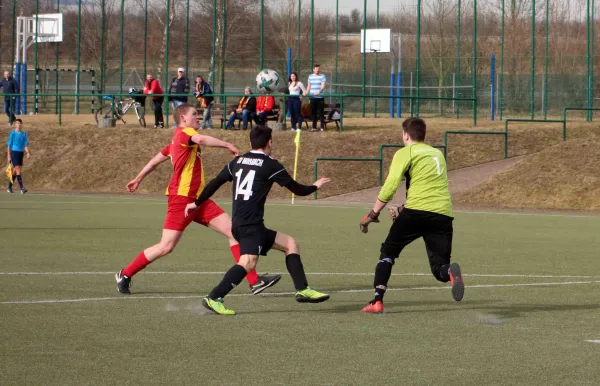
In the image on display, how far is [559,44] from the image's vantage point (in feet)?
171

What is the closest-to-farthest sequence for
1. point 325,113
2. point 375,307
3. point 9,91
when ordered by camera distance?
point 375,307
point 325,113
point 9,91

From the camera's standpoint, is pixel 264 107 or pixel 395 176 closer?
pixel 395 176

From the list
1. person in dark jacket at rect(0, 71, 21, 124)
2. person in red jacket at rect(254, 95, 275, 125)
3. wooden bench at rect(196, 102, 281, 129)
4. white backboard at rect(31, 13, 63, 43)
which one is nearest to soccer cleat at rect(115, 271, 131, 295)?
person in red jacket at rect(254, 95, 275, 125)

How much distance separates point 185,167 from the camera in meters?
10.3

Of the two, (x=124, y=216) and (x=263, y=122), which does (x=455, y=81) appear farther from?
(x=124, y=216)

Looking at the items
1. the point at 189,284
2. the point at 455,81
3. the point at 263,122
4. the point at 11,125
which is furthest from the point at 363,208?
the point at 455,81

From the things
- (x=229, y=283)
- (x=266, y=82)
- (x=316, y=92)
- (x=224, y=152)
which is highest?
(x=266, y=82)

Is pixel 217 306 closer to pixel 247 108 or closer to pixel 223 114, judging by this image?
pixel 247 108

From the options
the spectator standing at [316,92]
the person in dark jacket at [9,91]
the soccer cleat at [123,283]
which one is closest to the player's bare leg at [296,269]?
the soccer cleat at [123,283]

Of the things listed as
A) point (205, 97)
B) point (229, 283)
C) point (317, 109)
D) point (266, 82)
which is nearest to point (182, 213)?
point (229, 283)

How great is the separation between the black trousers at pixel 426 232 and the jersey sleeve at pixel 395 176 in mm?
308

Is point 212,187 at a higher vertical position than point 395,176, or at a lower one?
lower

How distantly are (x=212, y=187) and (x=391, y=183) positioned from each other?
160cm

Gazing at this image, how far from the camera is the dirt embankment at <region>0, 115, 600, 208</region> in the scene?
31797mm
